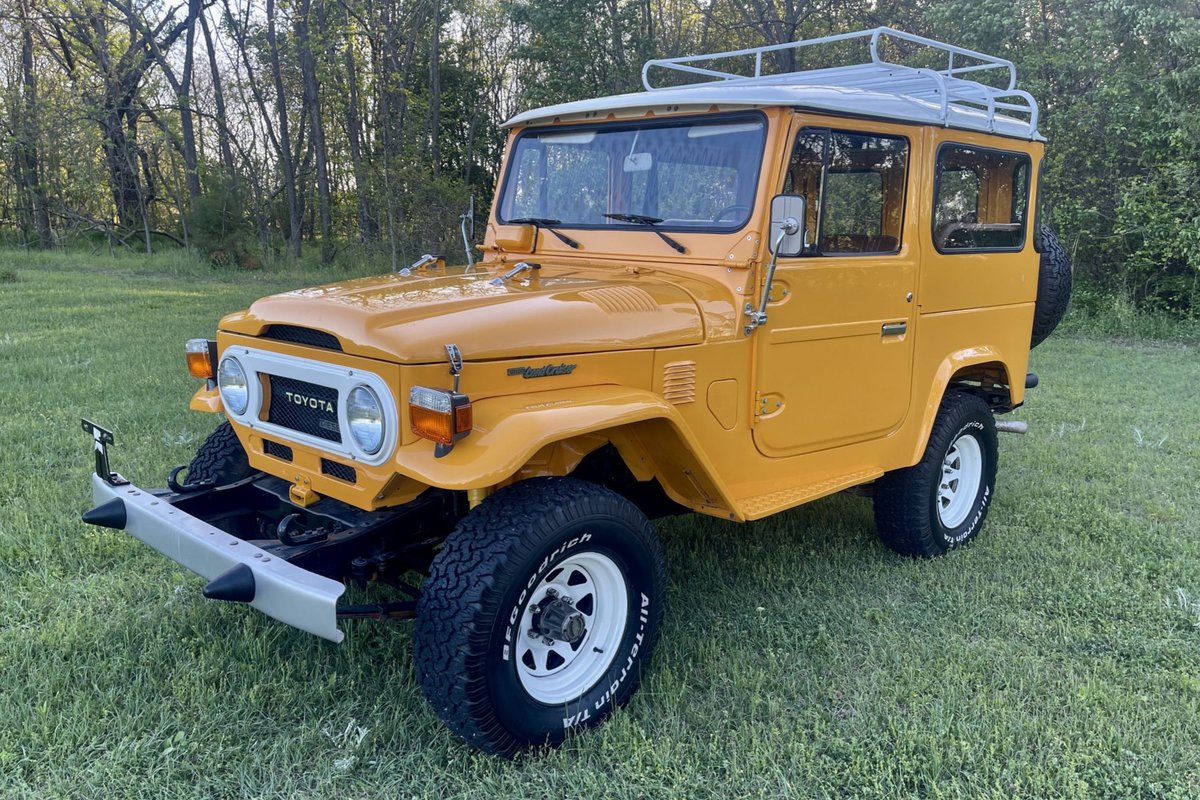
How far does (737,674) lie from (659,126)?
229 centimetres

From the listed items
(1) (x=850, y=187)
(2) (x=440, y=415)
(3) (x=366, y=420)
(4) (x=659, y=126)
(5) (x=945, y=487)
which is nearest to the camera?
(2) (x=440, y=415)

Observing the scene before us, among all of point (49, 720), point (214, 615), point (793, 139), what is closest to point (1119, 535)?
point (793, 139)

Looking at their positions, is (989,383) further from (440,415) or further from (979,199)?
(440,415)

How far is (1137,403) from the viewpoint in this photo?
7.79 m

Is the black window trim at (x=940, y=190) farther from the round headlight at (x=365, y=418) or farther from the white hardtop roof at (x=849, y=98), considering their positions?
the round headlight at (x=365, y=418)

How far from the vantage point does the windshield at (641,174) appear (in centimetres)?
352

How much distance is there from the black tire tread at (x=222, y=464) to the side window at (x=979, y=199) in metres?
3.38

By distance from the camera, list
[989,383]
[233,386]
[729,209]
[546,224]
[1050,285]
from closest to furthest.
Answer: [233,386] → [729,209] → [546,224] → [989,383] → [1050,285]

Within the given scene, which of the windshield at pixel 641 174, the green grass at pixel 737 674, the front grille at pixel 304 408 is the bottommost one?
the green grass at pixel 737 674

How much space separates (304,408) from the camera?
3096 mm

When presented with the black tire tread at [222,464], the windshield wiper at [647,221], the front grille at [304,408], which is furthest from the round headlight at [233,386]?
the windshield wiper at [647,221]

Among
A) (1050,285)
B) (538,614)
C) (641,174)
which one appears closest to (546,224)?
(641,174)

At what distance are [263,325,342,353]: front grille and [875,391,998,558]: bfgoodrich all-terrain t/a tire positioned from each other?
2.86m

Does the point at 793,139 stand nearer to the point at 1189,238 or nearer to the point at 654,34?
the point at 1189,238
